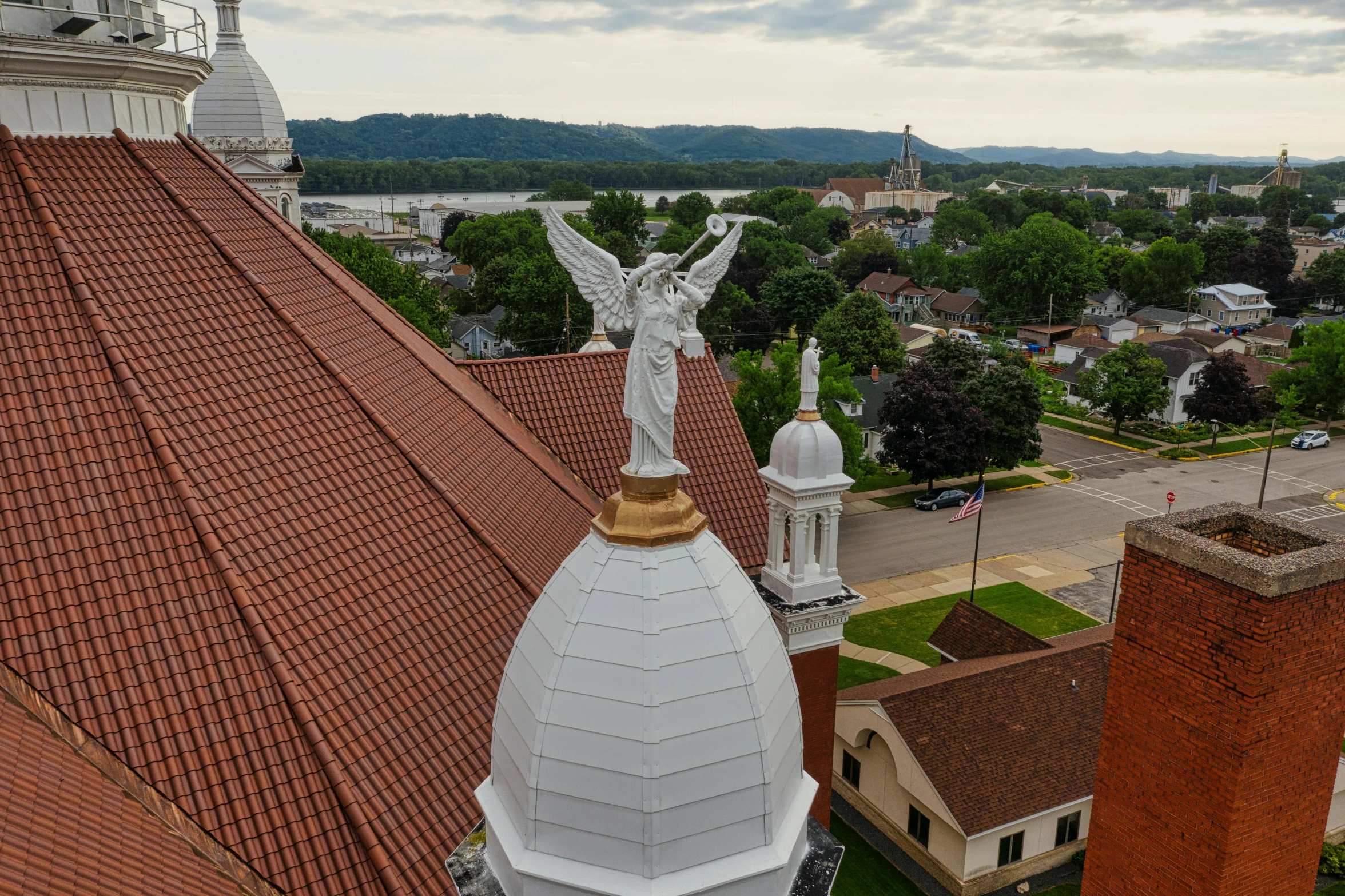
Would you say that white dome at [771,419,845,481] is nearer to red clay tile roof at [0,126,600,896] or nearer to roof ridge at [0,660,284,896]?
red clay tile roof at [0,126,600,896]

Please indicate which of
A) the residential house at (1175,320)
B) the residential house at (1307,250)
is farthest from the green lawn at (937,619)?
the residential house at (1307,250)

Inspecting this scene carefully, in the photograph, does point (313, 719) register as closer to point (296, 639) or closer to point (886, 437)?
point (296, 639)

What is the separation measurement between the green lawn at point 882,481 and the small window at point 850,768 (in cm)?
3180

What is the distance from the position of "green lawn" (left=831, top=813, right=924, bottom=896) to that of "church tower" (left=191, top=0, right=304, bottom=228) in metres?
35.5

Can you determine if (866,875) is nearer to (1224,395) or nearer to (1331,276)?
(1224,395)

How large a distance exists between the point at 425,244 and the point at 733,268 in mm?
69322

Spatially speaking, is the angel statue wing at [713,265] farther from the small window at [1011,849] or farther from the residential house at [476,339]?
the residential house at [476,339]

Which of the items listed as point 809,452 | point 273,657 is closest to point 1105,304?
point 809,452

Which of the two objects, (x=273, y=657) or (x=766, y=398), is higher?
(x=273, y=657)

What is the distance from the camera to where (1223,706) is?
13180 mm

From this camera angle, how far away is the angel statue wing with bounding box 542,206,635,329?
1043cm

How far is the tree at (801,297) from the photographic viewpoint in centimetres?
9719

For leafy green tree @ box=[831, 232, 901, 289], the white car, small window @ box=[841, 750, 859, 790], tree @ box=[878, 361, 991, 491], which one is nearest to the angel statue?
small window @ box=[841, 750, 859, 790]

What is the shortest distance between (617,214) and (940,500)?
92.2 metres
